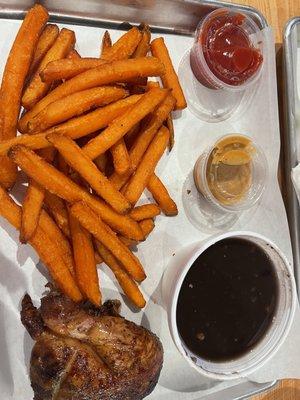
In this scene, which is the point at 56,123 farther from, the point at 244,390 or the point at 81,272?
the point at 244,390

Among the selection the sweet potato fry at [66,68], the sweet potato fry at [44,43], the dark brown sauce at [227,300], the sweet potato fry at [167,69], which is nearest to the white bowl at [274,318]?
the dark brown sauce at [227,300]

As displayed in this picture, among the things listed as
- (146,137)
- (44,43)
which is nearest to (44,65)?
(44,43)

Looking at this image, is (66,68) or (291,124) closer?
(66,68)

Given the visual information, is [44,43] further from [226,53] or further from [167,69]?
[226,53]

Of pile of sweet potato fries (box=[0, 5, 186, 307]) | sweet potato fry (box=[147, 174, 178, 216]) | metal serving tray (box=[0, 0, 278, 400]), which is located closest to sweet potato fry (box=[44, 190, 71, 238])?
pile of sweet potato fries (box=[0, 5, 186, 307])

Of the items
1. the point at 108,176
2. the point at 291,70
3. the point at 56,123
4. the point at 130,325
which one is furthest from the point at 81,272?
the point at 291,70

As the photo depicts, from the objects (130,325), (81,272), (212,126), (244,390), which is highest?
(212,126)

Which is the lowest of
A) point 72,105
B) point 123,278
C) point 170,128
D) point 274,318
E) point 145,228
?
point 274,318
